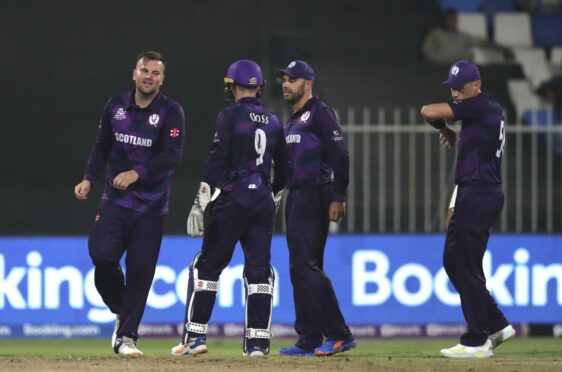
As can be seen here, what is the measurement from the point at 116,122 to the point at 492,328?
9.88 ft

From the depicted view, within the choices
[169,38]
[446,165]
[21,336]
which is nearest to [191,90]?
[169,38]

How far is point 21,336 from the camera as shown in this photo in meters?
14.5

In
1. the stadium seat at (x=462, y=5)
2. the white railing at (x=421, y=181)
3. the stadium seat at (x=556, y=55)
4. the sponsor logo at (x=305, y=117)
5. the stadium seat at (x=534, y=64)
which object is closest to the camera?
the sponsor logo at (x=305, y=117)

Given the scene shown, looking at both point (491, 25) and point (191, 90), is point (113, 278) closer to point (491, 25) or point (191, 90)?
point (191, 90)

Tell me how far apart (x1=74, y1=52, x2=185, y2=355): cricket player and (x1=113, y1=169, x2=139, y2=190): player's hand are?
3.4 inches

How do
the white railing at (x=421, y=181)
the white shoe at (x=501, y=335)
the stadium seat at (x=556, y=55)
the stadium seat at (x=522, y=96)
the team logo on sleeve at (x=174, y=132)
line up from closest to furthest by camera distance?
the team logo on sleeve at (x=174, y=132) → the white shoe at (x=501, y=335) → the white railing at (x=421, y=181) → the stadium seat at (x=522, y=96) → the stadium seat at (x=556, y=55)

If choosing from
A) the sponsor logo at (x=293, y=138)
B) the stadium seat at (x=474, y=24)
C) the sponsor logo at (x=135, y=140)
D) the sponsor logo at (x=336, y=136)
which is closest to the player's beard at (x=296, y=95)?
the sponsor logo at (x=293, y=138)

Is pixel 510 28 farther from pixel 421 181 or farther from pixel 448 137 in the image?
pixel 448 137

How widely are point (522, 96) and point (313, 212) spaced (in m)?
8.63

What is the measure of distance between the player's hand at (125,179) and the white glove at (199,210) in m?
0.45

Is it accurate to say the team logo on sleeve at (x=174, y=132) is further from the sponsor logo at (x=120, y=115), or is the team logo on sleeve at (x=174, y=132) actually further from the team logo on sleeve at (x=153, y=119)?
the sponsor logo at (x=120, y=115)

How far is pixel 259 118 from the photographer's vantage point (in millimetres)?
10102

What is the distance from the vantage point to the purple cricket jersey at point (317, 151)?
413 inches

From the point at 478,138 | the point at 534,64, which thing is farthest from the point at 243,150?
the point at 534,64
